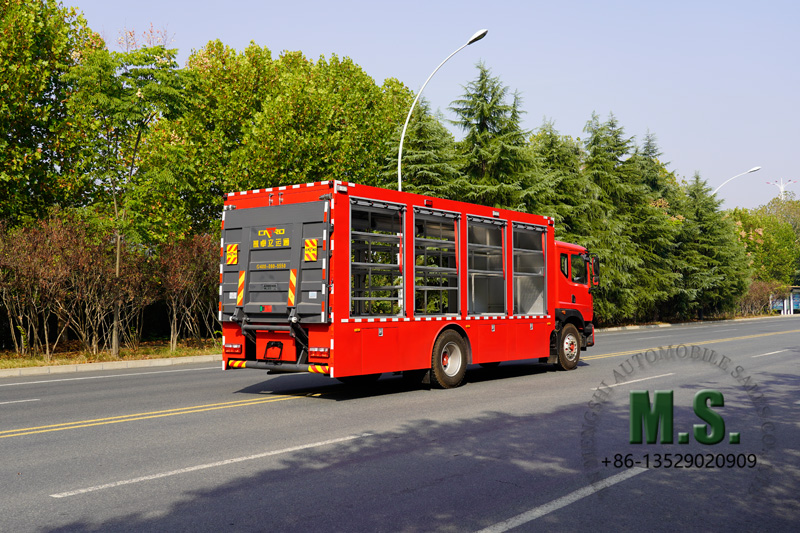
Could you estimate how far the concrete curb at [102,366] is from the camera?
16422mm

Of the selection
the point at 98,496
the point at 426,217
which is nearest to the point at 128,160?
the point at 426,217

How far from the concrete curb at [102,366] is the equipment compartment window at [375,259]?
9218 millimetres

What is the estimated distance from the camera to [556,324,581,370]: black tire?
49.9 ft

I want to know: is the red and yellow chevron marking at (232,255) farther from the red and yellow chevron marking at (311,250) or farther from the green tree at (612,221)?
the green tree at (612,221)

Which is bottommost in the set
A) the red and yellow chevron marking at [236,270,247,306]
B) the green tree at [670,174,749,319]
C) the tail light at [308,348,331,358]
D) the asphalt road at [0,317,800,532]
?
the asphalt road at [0,317,800,532]

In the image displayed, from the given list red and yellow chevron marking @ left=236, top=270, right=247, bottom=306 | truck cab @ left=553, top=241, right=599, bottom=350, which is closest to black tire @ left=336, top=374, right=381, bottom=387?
red and yellow chevron marking @ left=236, top=270, right=247, bottom=306

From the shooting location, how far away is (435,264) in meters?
12.6

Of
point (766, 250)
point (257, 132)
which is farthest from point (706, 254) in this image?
point (257, 132)

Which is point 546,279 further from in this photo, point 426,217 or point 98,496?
point 98,496

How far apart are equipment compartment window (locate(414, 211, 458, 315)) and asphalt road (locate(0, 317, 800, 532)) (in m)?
1.58

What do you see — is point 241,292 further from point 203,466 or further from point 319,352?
point 203,466

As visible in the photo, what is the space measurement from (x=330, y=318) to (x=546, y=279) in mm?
6270
